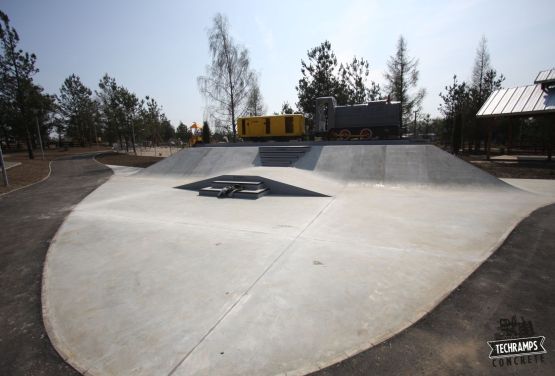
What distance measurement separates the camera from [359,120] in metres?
19.3

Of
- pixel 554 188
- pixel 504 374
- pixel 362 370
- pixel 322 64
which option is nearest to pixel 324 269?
pixel 362 370

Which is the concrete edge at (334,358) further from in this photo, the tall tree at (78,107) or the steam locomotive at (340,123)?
the tall tree at (78,107)

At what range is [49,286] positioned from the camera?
15.9ft

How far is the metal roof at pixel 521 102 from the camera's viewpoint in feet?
58.2

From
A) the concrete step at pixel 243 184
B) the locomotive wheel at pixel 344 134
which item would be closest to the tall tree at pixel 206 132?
the locomotive wheel at pixel 344 134

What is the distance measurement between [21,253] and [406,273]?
341 inches

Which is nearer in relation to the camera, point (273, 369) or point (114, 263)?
point (273, 369)

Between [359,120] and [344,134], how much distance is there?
1.43m

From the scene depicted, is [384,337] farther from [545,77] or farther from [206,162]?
[545,77]

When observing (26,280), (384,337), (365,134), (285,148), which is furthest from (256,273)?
(365,134)

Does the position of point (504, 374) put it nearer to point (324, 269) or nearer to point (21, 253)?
point (324, 269)

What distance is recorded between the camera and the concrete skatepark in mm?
3209

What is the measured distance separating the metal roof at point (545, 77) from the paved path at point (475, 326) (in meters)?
20.1

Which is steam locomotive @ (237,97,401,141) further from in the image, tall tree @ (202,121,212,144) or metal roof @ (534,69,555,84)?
tall tree @ (202,121,212,144)
